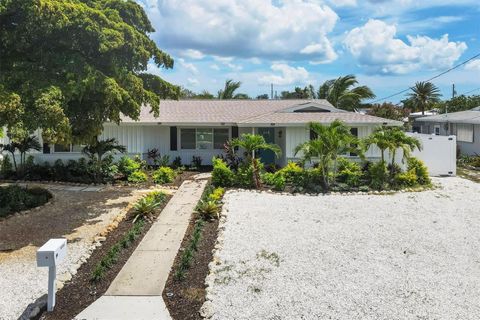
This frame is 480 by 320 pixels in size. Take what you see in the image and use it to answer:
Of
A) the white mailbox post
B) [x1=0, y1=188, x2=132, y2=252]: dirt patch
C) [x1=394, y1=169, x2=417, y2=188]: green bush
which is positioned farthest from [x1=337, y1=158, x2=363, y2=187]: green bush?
the white mailbox post

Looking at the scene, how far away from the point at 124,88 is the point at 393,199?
9.09 meters

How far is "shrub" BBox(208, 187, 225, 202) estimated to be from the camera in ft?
43.1

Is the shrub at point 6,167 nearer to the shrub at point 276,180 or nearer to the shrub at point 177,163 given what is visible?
the shrub at point 177,163

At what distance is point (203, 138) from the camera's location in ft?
71.6

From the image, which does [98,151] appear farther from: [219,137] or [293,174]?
[293,174]

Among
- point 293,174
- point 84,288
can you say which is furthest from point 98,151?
point 84,288

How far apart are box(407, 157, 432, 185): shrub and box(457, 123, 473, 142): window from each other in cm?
1015

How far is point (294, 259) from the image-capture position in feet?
26.9

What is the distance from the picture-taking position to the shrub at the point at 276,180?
51.0 ft

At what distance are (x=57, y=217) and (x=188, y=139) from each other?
10.9m

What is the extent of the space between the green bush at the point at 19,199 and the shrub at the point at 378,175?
11326 millimetres

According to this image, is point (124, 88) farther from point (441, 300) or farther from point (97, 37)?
point (441, 300)

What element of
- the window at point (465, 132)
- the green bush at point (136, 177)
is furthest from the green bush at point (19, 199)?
the window at point (465, 132)

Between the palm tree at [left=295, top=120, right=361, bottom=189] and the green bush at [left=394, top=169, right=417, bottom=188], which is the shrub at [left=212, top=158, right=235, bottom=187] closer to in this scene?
the palm tree at [left=295, top=120, right=361, bottom=189]
